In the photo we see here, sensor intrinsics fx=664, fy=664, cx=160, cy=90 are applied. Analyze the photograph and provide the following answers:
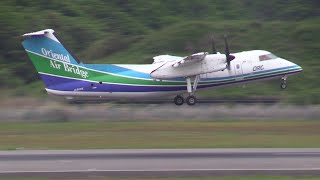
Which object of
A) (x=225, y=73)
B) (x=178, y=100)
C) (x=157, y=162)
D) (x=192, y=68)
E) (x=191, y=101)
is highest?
(x=157, y=162)

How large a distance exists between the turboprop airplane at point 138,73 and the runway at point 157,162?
17.8 meters

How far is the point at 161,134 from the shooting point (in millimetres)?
29375

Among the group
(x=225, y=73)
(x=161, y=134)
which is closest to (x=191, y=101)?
(x=225, y=73)

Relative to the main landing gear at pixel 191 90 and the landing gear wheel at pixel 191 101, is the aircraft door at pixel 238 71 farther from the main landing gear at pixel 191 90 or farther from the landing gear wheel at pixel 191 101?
the landing gear wheel at pixel 191 101

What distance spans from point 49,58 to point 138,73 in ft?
18.4

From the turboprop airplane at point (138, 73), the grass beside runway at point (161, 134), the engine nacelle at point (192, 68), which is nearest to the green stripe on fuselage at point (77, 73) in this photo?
the turboprop airplane at point (138, 73)

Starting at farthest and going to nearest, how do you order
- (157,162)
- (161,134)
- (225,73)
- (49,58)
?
(49,58) → (225,73) → (161,134) → (157,162)

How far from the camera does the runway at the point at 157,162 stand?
17.5 m

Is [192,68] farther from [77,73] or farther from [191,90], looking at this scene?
[77,73]

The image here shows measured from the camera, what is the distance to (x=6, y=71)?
53.2m

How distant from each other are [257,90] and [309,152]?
26226mm

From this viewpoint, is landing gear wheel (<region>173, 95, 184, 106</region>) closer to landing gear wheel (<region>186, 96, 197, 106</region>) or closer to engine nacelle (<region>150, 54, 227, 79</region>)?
landing gear wheel (<region>186, 96, 197, 106</region>)

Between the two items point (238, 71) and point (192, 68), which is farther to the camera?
point (238, 71)

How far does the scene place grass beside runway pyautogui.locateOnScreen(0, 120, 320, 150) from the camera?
25.5 m
